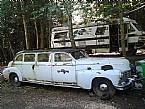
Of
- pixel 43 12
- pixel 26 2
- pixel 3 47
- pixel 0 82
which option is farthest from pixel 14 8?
pixel 3 47

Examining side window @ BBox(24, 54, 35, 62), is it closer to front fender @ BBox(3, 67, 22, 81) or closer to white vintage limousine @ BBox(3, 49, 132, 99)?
white vintage limousine @ BBox(3, 49, 132, 99)

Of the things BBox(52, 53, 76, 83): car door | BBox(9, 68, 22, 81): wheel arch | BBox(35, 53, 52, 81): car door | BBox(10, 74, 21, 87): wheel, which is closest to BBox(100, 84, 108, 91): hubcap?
BBox(52, 53, 76, 83): car door

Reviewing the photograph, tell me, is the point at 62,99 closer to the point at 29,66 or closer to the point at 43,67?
the point at 43,67

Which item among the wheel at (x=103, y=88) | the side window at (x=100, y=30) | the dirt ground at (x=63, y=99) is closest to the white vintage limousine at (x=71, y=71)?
the wheel at (x=103, y=88)

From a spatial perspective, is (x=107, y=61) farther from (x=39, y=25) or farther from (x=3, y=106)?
(x=39, y=25)

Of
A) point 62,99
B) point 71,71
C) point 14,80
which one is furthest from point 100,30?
point 62,99

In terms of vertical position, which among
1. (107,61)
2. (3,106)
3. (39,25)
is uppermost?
(39,25)

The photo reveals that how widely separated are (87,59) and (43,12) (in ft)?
11.0

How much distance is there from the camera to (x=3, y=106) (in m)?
9.30

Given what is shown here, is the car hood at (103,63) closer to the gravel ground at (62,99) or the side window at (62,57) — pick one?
the side window at (62,57)

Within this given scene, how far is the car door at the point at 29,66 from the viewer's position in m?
11.6

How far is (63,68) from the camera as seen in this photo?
10.5 metres

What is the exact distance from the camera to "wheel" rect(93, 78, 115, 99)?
371 inches

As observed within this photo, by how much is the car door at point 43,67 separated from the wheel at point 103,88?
83.3 inches
